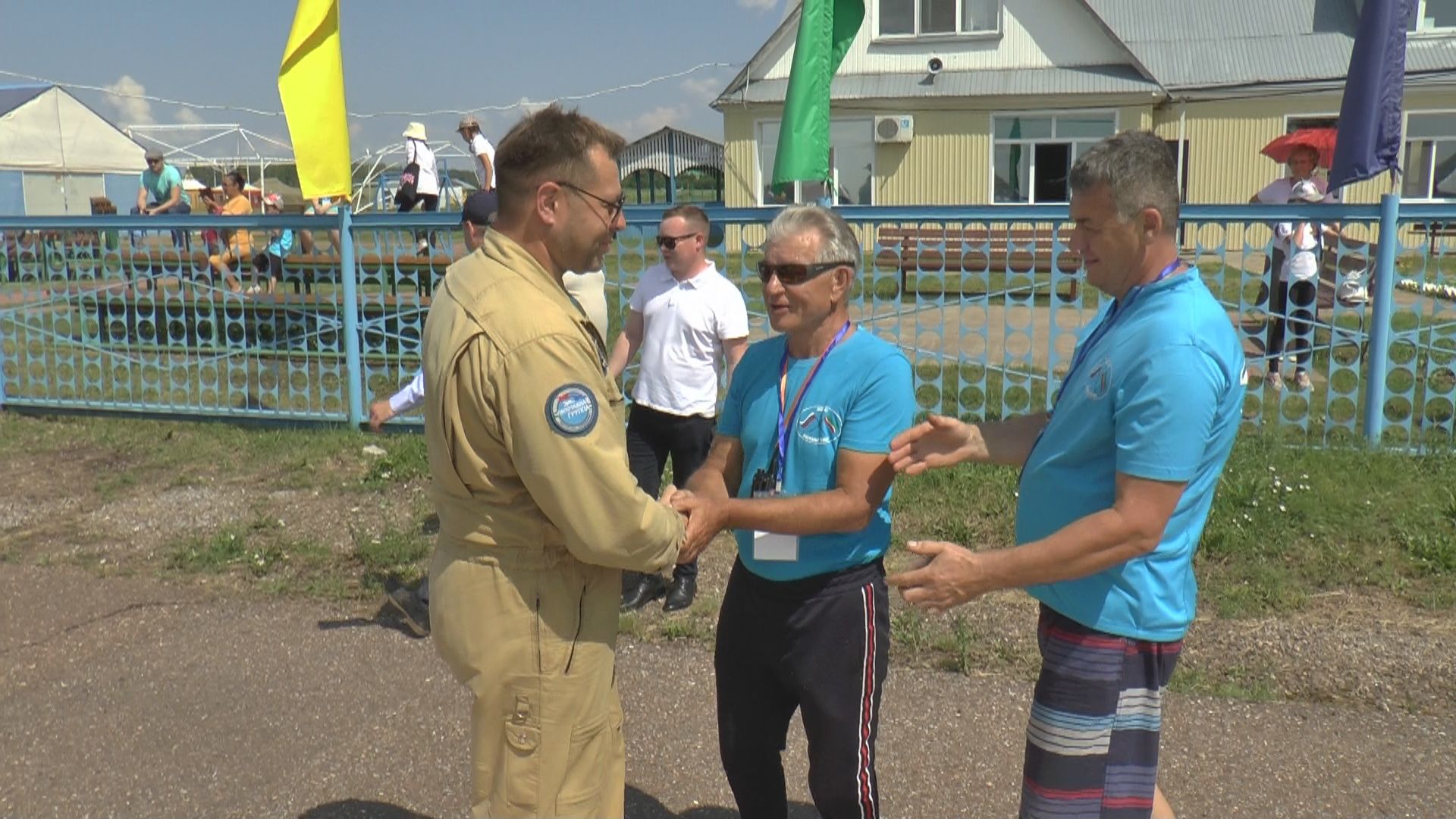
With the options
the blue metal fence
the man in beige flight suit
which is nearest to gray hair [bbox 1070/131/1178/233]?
the man in beige flight suit

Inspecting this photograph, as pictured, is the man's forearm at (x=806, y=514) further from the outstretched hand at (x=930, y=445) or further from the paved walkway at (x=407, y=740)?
the paved walkway at (x=407, y=740)

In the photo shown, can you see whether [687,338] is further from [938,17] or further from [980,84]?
[938,17]

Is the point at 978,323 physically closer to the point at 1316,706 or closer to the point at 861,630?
the point at 1316,706

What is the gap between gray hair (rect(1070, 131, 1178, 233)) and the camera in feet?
7.73

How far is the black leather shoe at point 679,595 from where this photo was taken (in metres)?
5.42

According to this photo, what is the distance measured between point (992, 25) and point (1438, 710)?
20.7m

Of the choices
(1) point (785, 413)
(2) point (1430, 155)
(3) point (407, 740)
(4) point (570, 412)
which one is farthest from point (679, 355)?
(2) point (1430, 155)

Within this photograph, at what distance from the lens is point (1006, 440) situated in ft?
9.84

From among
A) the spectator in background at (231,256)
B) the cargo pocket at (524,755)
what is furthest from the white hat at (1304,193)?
the cargo pocket at (524,755)

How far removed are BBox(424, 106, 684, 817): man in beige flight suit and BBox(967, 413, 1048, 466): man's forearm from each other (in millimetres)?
864

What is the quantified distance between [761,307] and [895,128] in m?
15.8

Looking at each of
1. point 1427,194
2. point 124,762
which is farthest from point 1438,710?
point 1427,194

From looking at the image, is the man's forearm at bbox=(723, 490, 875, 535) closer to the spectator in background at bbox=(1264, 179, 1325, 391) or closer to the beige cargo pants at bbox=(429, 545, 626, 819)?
the beige cargo pants at bbox=(429, 545, 626, 819)

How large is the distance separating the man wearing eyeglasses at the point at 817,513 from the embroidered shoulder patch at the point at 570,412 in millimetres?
577
